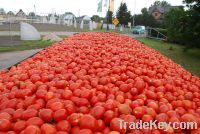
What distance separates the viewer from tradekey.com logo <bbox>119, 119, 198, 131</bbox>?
93.6 inches

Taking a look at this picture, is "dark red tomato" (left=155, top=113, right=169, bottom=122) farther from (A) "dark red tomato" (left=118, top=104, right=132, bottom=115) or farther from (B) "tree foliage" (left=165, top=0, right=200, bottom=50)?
(B) "tree foliage" (left=165, top=0, right=200, bottom=50)

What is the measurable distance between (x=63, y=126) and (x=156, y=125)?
2.78 ft

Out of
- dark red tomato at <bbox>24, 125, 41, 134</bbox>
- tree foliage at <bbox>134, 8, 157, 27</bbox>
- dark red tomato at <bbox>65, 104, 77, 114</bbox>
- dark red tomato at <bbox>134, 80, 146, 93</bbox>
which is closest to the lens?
dark red tomato at <bbox>24, 125, 41, 134</bbox>

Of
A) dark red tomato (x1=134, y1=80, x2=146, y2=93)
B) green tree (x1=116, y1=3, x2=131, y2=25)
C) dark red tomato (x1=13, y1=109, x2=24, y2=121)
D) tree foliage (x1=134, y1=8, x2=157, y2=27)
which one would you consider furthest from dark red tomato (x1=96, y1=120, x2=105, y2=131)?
green tree (x1=116, y1=3, x2=131, y2=25)

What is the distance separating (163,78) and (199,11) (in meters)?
12.3

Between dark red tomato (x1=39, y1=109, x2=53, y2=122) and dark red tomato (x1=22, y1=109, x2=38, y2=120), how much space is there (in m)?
0.06

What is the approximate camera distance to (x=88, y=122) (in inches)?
91.1

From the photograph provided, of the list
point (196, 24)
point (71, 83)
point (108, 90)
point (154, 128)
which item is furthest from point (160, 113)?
point (196, 24)

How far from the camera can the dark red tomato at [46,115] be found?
2406 mm

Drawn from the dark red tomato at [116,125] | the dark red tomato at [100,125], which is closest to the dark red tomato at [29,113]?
the dark red tomato at [100,125]

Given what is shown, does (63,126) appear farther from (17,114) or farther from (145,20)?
(145,20)

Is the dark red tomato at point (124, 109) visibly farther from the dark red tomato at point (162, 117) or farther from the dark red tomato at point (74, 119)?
the dark red tomato at point (74, 119)

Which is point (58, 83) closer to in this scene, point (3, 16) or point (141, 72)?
point (141, 72)

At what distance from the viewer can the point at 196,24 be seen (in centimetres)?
1426
